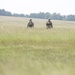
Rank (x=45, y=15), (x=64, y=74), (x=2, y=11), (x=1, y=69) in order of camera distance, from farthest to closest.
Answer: (x=45, y=15)
(x=2, y=11)
(x=1, y=69)
(x=64, y=74)

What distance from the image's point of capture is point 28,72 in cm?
751

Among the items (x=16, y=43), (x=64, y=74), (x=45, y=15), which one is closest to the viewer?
(x=64, y=74)

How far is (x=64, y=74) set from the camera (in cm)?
719

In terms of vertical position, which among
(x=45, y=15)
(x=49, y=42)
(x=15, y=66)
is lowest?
(x=45, y=15)

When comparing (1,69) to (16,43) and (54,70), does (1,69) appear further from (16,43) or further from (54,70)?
(16,43)

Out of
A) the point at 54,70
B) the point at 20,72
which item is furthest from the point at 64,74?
the point at 20,72

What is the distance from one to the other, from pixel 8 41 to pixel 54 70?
12746mm

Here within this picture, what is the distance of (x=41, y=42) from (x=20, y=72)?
13.0 meters

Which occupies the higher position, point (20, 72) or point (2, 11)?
point (20, 72)

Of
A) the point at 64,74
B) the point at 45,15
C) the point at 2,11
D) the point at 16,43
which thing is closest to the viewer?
the point at 64,74

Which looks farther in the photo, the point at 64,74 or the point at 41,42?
the point at 41,42

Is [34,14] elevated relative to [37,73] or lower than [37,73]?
lower

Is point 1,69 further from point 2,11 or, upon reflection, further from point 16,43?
point 2,11

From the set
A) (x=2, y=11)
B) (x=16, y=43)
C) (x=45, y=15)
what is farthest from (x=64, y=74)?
(x=45, y=15)
